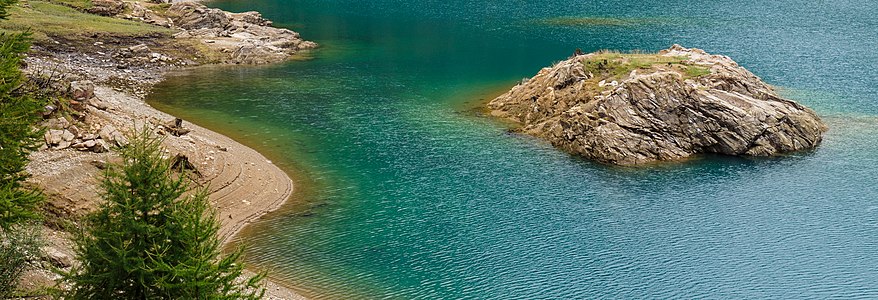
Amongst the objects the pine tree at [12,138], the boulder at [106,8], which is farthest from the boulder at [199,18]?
the pine tree at [12,138]

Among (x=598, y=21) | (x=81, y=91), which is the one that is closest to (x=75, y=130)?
(x=81, y=91)

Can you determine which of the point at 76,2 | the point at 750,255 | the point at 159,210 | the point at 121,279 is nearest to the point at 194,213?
the point at 159,210

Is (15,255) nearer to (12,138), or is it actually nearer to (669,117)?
(12,138)

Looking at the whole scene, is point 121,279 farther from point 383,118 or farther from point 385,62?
point 385,62

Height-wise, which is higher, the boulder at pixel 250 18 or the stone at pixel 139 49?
the boulder at pixel 250 18

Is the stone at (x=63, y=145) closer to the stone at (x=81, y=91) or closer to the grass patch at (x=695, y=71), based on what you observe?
the stone at (x=81, y=91)

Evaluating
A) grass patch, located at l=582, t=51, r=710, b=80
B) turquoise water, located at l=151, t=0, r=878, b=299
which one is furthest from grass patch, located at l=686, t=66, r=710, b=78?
turquoise water, located at l=151, t=0, r=878, b=299

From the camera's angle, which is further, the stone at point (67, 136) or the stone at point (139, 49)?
the stone at point (139, 49)
